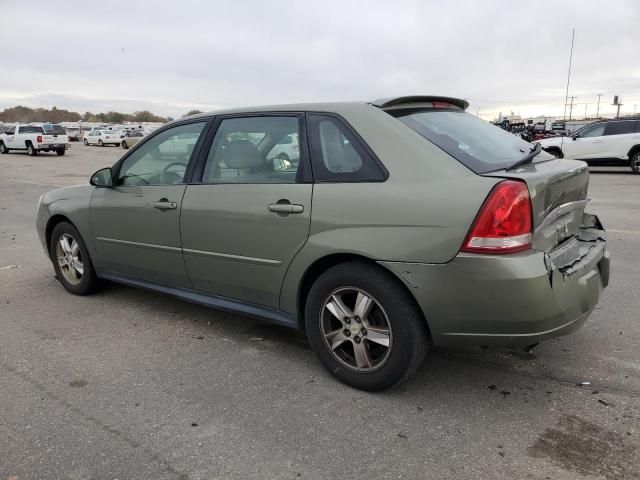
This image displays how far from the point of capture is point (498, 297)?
8.62 ft

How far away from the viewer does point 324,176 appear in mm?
3170

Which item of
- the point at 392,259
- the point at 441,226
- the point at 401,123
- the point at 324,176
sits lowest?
the point at 392,259

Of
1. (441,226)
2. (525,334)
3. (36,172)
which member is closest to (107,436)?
(441,226)

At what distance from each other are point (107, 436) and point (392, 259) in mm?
1699

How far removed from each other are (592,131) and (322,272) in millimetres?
16360

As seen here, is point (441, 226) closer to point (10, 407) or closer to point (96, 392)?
point (96, 392)

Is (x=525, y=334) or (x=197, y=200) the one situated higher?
(x=197, y=200)

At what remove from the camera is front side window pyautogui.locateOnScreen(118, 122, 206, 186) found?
3.97m

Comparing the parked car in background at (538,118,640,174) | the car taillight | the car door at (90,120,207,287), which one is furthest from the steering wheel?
the parked car in background at (538,118,640,174)

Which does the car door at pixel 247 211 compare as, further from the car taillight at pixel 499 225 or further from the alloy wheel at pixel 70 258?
the alloy wheel at pixel 70 258

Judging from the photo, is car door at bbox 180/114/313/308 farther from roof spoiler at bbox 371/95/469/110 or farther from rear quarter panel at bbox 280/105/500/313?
roof spoiler at bbox 371/95/469/110

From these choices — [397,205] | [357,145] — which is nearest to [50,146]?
[357,145]

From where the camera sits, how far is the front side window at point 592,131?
1656 cm

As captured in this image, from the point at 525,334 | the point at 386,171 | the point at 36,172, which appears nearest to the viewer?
the point at 525,334
